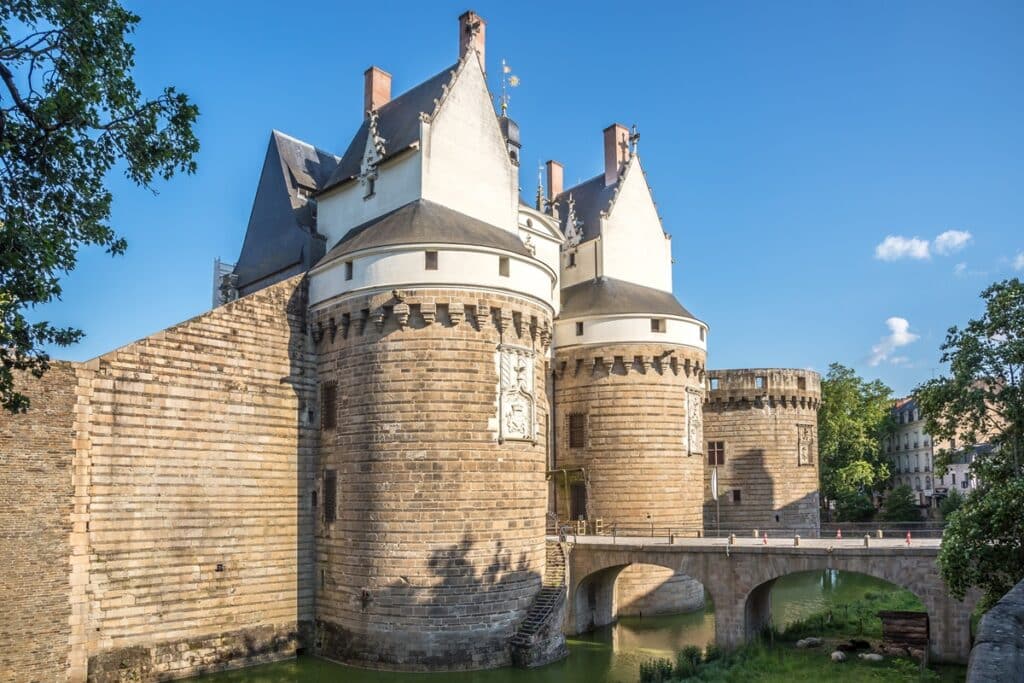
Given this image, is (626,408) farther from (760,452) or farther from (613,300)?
(760,452)

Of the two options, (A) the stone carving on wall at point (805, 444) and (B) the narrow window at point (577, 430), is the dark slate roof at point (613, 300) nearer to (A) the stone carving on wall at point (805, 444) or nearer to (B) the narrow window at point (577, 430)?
(B) the narrow window at point (577, 430)

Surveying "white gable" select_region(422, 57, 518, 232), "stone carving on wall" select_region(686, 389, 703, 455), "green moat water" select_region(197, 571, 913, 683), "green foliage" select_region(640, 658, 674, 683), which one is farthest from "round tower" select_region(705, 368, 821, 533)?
"white gable" select_region(422, 57, 518, 232)

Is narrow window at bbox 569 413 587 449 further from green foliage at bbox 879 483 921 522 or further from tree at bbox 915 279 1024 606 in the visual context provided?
green foliage at bbox 879 483 921 522

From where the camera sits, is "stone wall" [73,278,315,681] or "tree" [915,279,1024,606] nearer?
"tree" [915,279,1024,606]

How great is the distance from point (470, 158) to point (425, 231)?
417 centimetres

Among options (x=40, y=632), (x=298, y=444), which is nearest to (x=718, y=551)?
(x=298, y=444)

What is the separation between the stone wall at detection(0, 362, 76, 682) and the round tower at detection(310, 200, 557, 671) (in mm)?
7470

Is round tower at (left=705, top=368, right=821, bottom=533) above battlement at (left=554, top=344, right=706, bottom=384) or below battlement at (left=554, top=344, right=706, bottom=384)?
below

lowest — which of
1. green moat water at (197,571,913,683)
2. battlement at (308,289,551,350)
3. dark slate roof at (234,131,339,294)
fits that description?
green moat water at (197,571,913,683)

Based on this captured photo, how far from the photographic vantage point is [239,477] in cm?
2505

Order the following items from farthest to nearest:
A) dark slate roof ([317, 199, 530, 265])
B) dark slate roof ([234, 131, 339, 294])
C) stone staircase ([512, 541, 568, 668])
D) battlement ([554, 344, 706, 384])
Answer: battlement ([554, 344, 706, 384]) → dark slate roof ([234, 131, 339, 294]) → dark slate roof ([317, 199, 530, 265]) → stone staircase ([512, 541, 568, 668])

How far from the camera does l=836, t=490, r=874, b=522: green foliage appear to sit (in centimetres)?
5866

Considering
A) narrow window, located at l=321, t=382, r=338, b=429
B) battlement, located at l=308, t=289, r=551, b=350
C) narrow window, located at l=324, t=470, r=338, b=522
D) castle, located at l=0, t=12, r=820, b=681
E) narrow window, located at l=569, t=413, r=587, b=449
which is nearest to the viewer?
castle, located at l=0, t=12, r=820, b=681

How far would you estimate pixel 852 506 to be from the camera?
5894 centimetres
